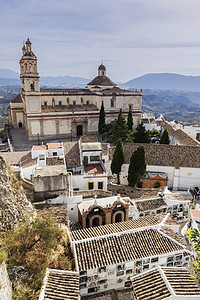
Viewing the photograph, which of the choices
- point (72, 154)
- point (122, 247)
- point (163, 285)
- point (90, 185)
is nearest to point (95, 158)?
point (72, 154)

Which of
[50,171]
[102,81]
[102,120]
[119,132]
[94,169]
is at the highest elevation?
[102,81]

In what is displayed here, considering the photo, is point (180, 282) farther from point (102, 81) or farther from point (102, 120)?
point (102, 81)

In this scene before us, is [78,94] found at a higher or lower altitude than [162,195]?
higher

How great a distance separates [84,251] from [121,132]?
2268 centimetres

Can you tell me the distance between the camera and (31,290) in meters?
8.36

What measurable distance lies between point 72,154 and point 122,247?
14344mm

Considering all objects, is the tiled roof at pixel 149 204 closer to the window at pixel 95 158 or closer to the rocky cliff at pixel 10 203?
the window at pixel 95 158

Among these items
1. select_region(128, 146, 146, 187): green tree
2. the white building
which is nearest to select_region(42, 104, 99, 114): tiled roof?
select_region(128, 146, 146, 187): green tree

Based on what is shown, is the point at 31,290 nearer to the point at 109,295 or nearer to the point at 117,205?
the point at 109,295

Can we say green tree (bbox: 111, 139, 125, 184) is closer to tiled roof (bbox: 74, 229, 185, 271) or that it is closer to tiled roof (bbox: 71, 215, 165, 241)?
tiled roof (bbox: 71, 215, 165, 241)

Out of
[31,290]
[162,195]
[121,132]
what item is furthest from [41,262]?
[121,132]

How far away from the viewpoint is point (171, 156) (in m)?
24.3

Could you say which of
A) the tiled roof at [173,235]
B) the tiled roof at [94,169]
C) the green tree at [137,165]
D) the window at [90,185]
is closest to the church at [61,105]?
the tiled roof at [94,169]

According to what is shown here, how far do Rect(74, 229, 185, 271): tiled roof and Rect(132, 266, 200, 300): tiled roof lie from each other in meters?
1.22
